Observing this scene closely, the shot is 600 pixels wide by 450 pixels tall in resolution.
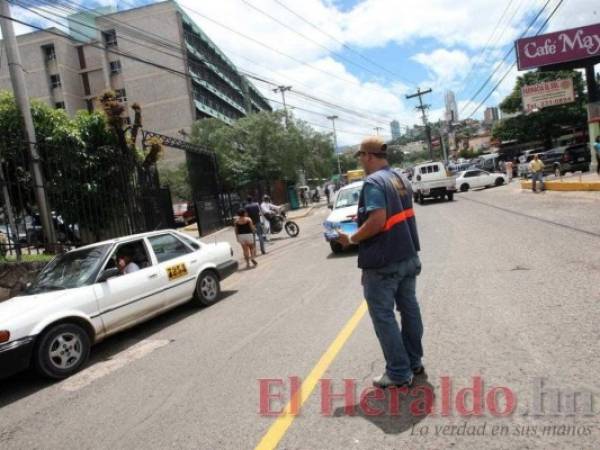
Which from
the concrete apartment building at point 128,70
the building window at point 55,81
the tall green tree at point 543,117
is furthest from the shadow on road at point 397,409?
the building window at point 55,81

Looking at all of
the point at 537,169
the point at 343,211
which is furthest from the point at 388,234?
the point at 537,169

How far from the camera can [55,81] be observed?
49562 mm

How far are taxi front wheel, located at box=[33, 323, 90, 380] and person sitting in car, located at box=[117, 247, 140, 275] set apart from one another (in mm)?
1185

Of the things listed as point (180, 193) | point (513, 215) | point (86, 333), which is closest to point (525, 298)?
point (86, 333)

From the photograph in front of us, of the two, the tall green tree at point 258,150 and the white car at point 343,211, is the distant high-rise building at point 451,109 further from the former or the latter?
the white car at point 343,211

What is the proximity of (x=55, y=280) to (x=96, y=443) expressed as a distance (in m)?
3.35

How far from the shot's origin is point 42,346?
515 cm

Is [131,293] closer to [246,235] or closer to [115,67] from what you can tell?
[246,235]

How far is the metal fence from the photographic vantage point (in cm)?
1019

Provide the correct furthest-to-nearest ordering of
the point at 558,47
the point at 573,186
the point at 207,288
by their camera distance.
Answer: the point at 558,47 → the point at 573,186 → the point at 207,288

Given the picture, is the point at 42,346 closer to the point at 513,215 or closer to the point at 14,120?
the point at 14,120

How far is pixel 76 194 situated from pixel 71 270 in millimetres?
5665

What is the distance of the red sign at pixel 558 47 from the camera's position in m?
26.8

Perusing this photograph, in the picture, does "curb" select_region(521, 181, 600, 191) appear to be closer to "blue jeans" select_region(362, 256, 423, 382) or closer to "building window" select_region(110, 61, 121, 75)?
"blue jeans" select_region(362, 256, 423, 382)
